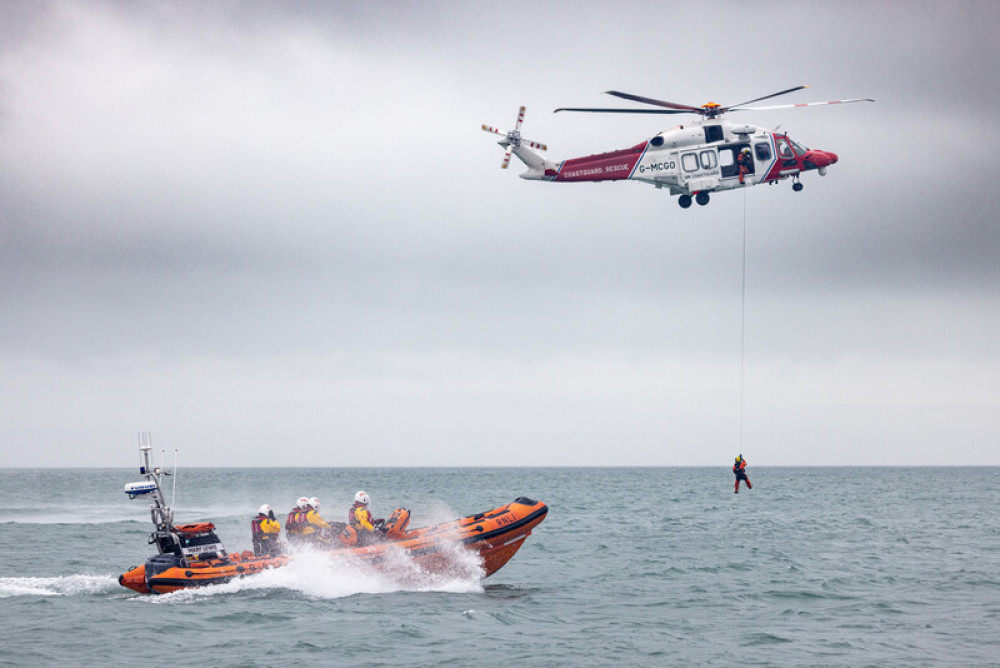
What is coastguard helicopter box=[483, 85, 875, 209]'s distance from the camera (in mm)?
22797

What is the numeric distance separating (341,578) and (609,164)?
11.3 meters

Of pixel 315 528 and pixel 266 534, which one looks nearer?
pixel 315 528

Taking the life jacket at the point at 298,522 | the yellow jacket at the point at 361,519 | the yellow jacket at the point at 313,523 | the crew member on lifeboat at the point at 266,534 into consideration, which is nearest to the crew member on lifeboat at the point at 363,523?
the yellow jacket at the point at 361,519

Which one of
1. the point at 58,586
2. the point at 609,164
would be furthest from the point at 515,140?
the point at 58,586

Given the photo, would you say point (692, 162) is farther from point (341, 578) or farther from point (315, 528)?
point (341, 578)

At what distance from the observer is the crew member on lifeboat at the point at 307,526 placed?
1916 cm

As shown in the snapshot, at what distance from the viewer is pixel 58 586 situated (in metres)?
21.4

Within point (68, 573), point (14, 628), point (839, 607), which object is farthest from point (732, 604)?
point (68, 573)

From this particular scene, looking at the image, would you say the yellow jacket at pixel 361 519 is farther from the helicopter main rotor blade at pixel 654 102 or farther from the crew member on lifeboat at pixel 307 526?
the helicopter main rotor blade at pixel 654 102

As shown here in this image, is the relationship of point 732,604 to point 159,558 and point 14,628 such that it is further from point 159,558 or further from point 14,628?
point 14,628

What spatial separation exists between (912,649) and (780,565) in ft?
32.6

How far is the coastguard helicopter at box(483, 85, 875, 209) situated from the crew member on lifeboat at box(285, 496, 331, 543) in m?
9.11

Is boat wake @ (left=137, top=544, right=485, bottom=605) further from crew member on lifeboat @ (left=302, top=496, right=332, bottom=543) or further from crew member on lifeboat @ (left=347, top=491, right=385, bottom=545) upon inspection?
crew member on lifeboat @ (left=347, top=491, right=385, bottom=545)

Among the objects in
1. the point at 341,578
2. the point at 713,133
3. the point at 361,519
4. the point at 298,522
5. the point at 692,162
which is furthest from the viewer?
the point at 713,133
